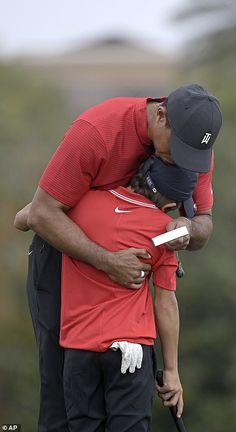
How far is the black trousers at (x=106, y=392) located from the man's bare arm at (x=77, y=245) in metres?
0.36

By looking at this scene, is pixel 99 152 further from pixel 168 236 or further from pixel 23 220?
pixel 23 220

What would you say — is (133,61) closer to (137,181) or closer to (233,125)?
(233,125)

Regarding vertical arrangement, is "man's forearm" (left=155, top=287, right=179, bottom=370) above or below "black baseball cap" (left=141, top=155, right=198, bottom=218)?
below

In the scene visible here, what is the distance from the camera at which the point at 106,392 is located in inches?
202

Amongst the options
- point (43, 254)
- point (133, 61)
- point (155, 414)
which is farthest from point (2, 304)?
point (133, 61)

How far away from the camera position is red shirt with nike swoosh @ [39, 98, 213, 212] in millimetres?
4984

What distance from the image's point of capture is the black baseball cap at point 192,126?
16.1ft

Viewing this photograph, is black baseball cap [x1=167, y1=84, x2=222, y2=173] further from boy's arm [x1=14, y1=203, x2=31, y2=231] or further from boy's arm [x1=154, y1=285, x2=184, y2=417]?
boy's arm [x1=14, y1=203, x2=31, y2=231]

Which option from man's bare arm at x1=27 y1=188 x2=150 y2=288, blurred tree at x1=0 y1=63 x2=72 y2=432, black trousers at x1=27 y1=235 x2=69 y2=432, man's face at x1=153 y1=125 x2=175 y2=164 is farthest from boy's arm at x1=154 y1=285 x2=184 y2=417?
blurred tree at x1=0 y1=63 x2=72 y2=432

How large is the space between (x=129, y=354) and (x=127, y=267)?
39 centimetres

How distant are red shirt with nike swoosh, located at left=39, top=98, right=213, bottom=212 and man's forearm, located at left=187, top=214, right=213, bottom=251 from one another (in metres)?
0.39

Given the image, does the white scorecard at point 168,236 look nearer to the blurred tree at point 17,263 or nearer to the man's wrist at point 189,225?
the man's wrist at point 189,225

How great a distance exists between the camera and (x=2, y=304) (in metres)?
22.9

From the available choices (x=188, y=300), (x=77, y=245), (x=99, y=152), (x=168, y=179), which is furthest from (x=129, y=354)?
(x=188, y=300)
